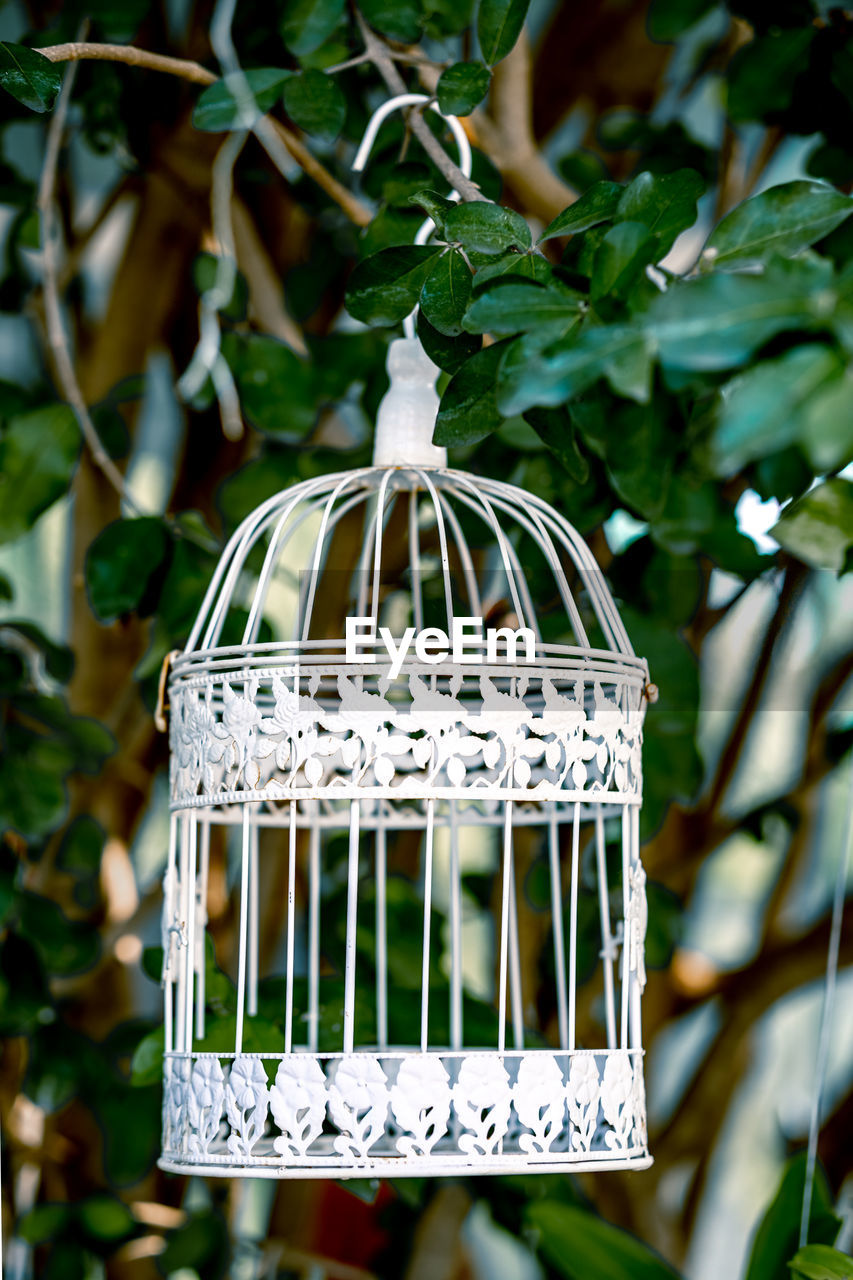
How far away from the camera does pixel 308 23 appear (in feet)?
2.61

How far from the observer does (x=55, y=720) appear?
1.02m

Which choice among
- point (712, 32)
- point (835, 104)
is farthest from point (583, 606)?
point (712, 32)

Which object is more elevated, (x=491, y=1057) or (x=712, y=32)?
(x=712, y=32)

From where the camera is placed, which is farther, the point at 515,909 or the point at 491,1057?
the point at 515,909

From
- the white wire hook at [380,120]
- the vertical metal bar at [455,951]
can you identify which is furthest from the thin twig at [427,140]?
the vertical metal bar at [455,951]

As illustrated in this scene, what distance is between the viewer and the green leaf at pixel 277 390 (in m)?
1.05

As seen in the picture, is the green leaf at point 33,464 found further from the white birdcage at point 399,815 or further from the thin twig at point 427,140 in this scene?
the thin twig at point 427,140

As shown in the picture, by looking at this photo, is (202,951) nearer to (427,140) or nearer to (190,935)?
(190,935)

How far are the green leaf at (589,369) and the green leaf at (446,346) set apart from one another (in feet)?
0.45

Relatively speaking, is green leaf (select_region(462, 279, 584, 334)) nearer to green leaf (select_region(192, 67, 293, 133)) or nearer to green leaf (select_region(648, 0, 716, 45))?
green leaf (select_region(192, 67, 293, 133))

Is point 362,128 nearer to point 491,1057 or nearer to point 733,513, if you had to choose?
point 733,513

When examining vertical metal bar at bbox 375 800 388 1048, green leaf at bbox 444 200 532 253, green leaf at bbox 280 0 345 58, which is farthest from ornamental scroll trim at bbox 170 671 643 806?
green leaf at bbox 280 0 345 58

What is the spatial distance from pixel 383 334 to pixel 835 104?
15.8 inches

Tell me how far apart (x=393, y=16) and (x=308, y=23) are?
0.22 ft
